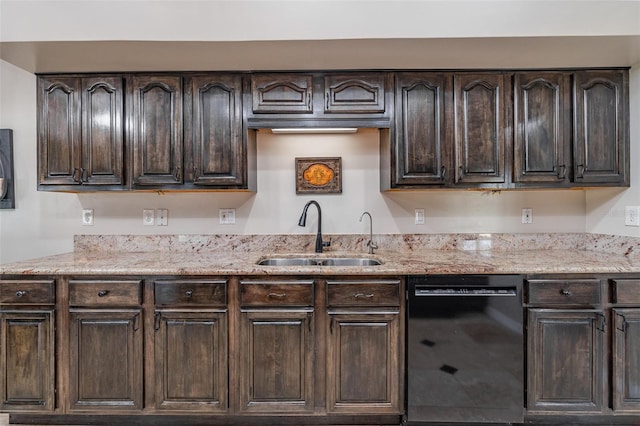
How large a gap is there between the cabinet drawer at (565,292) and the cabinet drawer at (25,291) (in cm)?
279

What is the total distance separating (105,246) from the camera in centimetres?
260

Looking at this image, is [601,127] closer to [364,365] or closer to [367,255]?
[367,255]

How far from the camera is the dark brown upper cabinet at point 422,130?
2234 millimetres

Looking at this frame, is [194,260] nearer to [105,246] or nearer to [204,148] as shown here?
[204,148]

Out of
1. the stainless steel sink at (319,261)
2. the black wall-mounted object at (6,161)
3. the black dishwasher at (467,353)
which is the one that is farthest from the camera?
the black wall-mounted object at (6,161)

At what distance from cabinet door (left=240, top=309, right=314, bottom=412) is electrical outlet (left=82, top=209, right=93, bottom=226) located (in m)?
1.69

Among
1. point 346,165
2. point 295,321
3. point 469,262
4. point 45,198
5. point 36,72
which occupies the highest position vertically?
point 36,72

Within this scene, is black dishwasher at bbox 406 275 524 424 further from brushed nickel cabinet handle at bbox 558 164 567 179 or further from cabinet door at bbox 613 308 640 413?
brushed nickel cabinet handle at bbox 558 164 567 179

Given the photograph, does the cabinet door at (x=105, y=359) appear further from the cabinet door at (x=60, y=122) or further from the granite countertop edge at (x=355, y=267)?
the cabinet door at (x=60, y=122)

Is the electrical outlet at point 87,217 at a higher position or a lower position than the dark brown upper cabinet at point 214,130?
lower

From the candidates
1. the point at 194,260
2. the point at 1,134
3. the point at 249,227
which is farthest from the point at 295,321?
the point at 1,134

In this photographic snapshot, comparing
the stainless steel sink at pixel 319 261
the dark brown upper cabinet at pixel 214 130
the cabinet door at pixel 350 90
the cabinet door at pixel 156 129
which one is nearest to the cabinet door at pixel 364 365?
the stainless steel sink at pixel 319 261

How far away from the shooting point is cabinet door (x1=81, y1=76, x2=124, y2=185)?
225cm

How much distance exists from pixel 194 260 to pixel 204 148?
77 centimetres
